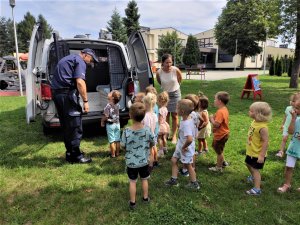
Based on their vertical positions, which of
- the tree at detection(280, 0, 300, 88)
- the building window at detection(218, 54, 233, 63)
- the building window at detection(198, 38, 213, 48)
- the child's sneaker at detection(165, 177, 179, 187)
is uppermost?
the building window at detection(198, 38, 213, 48)

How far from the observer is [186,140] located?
3.50m

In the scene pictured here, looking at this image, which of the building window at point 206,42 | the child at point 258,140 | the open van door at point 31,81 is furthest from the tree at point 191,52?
the child at point 258,140

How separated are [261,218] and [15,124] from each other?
20.7 ft

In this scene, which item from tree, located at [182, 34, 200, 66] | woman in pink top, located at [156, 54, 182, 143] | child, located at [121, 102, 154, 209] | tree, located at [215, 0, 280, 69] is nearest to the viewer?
child, located at [121, 102, 154, 209]

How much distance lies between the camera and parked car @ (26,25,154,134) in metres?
5.06

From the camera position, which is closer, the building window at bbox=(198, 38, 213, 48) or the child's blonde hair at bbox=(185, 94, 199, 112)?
the child's blonde hair at bbox=(185, 94, 199, 112)

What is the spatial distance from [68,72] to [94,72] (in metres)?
2.73

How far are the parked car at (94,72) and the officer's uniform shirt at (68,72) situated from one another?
31.5 inches

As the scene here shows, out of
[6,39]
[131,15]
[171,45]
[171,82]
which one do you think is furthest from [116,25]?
[171,82]

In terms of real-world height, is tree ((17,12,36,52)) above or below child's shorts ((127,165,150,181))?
above

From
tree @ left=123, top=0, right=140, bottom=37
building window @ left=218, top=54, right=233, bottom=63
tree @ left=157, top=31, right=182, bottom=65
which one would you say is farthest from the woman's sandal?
building window @ left=218, top=54, right=233, bottom=63

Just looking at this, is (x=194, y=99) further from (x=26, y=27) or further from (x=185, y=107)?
(x=26, y=27)

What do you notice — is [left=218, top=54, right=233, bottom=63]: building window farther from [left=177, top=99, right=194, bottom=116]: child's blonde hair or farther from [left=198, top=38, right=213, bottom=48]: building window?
[left=177, top=99, right=194, bottom=116]: child's blonde hair

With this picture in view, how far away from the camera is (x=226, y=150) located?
5145 millimetres
